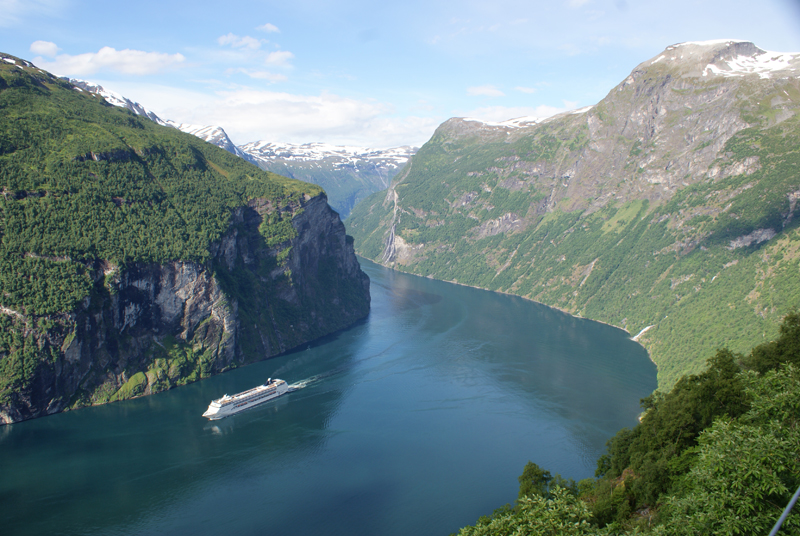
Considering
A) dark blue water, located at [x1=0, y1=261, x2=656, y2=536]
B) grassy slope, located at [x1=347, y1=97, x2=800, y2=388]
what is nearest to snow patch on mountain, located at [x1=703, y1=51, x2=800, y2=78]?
grassy slope, located at [x1=347, y1=97, x2=800, y2=388]

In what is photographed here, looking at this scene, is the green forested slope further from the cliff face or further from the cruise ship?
the cruise ship

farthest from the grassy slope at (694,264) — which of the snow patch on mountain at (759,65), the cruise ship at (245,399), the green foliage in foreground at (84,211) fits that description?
the green foliage in foreground at (84,211)

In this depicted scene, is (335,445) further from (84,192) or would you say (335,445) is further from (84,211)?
(84,192)

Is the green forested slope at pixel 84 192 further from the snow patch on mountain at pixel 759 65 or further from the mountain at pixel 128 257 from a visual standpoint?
the snow patch on mountain at pixel 759 65

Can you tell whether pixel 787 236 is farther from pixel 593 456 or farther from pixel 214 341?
pixel 214 341

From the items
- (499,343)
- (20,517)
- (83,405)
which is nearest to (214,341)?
(83,405)

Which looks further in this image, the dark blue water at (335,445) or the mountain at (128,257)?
the mountain at (128,257)
